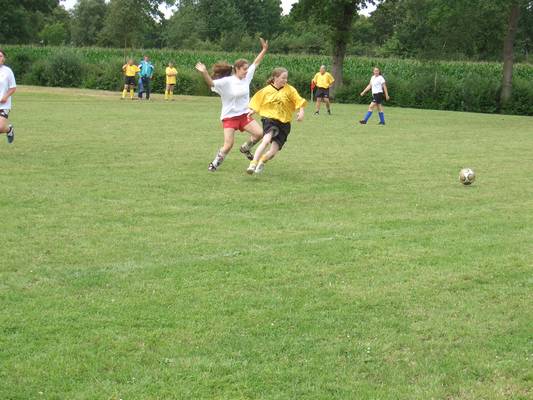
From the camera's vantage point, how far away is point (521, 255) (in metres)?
7.93

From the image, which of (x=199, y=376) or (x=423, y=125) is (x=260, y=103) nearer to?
(x=199, y=376)

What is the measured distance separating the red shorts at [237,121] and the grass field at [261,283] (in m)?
0.77

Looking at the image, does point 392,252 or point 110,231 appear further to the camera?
point 110,231

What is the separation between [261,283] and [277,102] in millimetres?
6739

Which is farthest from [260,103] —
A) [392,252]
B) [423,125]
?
[423,125]

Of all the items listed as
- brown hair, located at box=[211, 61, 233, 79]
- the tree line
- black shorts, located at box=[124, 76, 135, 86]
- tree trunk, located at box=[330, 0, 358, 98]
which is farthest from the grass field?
tree trunk, located at box=[330, 0, 358, 98]

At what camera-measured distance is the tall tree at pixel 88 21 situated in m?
121

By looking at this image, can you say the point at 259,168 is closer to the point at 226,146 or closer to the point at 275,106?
the point at 226,146

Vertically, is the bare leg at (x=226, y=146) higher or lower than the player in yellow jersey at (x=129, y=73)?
lower

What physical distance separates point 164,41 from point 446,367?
115 metres

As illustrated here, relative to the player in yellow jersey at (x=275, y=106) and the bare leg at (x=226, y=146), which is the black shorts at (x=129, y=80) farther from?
the player in yellow jersey at (x=275, y=106)

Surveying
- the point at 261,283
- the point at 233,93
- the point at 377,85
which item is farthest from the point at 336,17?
the point at 261,283

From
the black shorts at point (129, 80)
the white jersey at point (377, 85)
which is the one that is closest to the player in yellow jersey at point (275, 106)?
the white jersey at point (377, 85)

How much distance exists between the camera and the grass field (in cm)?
483
